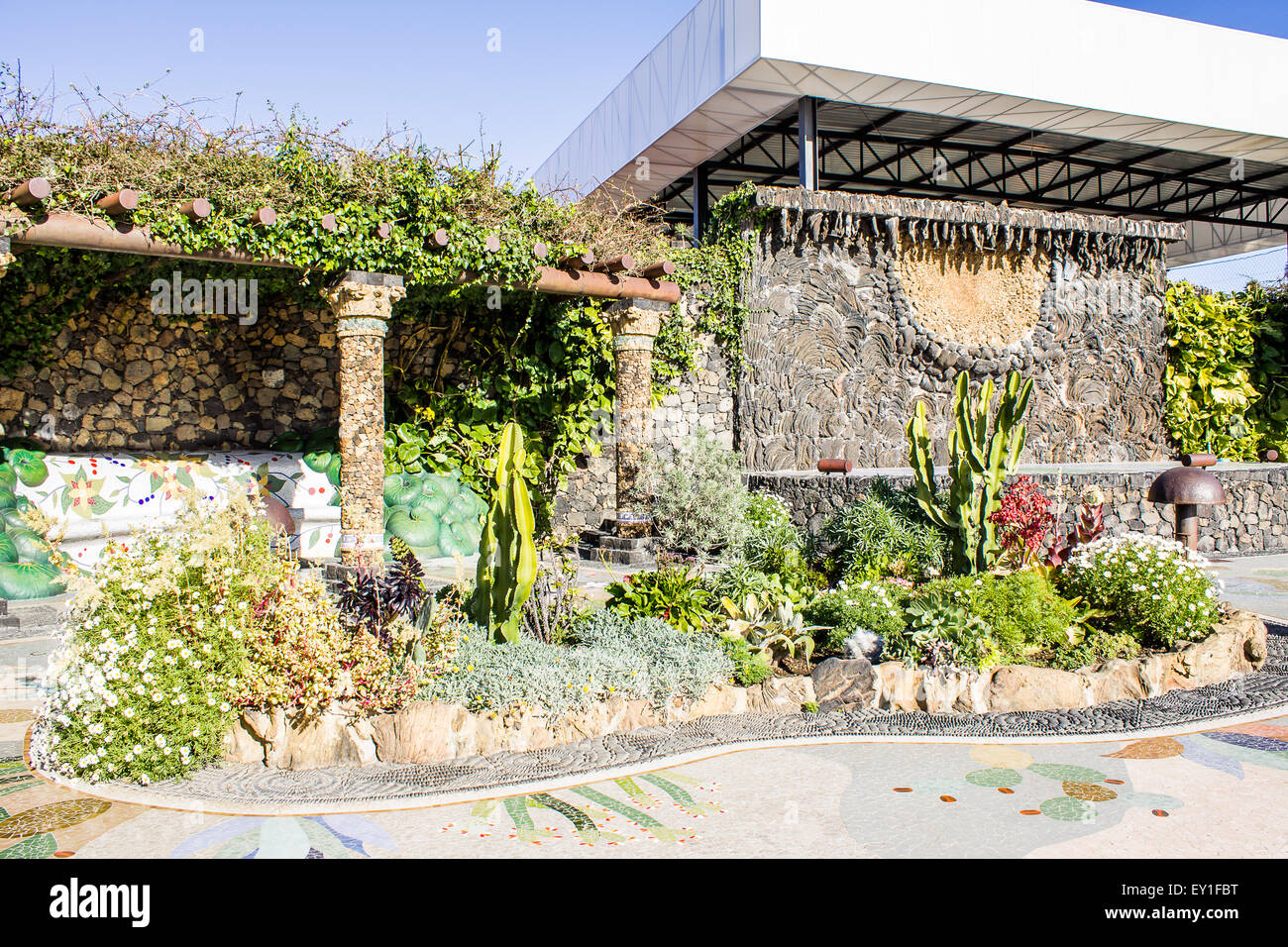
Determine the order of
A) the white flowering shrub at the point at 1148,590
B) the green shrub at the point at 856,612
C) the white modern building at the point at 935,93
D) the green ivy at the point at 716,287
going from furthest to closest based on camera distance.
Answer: the white modern building at the point at 935,93 < the green ivy at the point at 716,287 < the white flowering shrub at the point at 1148,590 < the green shrub at the point at 856,612

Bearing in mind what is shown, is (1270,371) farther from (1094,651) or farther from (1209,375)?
(1094,651)

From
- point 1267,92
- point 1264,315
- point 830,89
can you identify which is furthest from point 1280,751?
point 1267,92

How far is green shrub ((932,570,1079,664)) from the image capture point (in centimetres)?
557

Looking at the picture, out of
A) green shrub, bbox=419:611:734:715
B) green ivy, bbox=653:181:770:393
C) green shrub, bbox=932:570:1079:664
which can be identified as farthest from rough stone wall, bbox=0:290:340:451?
green shrub, bbox=932:570:1079:664

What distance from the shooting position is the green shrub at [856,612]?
→ 18.8ft

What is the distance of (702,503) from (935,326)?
7151mm

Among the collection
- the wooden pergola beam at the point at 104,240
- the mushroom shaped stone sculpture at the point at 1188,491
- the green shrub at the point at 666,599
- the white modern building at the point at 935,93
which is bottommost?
the green shrub at the point at 666,599

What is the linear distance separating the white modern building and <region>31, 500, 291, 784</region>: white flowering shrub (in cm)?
735

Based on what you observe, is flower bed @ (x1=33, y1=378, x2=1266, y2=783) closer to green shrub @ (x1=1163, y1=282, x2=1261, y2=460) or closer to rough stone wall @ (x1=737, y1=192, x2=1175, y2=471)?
rough stone wall @ (x1=737, y1=192, x2=1175, y2=471)

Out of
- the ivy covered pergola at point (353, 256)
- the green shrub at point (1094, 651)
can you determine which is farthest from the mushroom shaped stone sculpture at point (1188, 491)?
the ivy covered pergola at point (353, 256)

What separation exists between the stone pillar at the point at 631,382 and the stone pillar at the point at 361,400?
10.4ft

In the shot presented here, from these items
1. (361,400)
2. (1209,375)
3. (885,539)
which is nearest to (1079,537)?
(885,539)

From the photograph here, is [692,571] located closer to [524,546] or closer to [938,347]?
[524,546]

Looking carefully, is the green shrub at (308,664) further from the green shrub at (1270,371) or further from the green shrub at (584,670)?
the green shrub at (1270,371)
